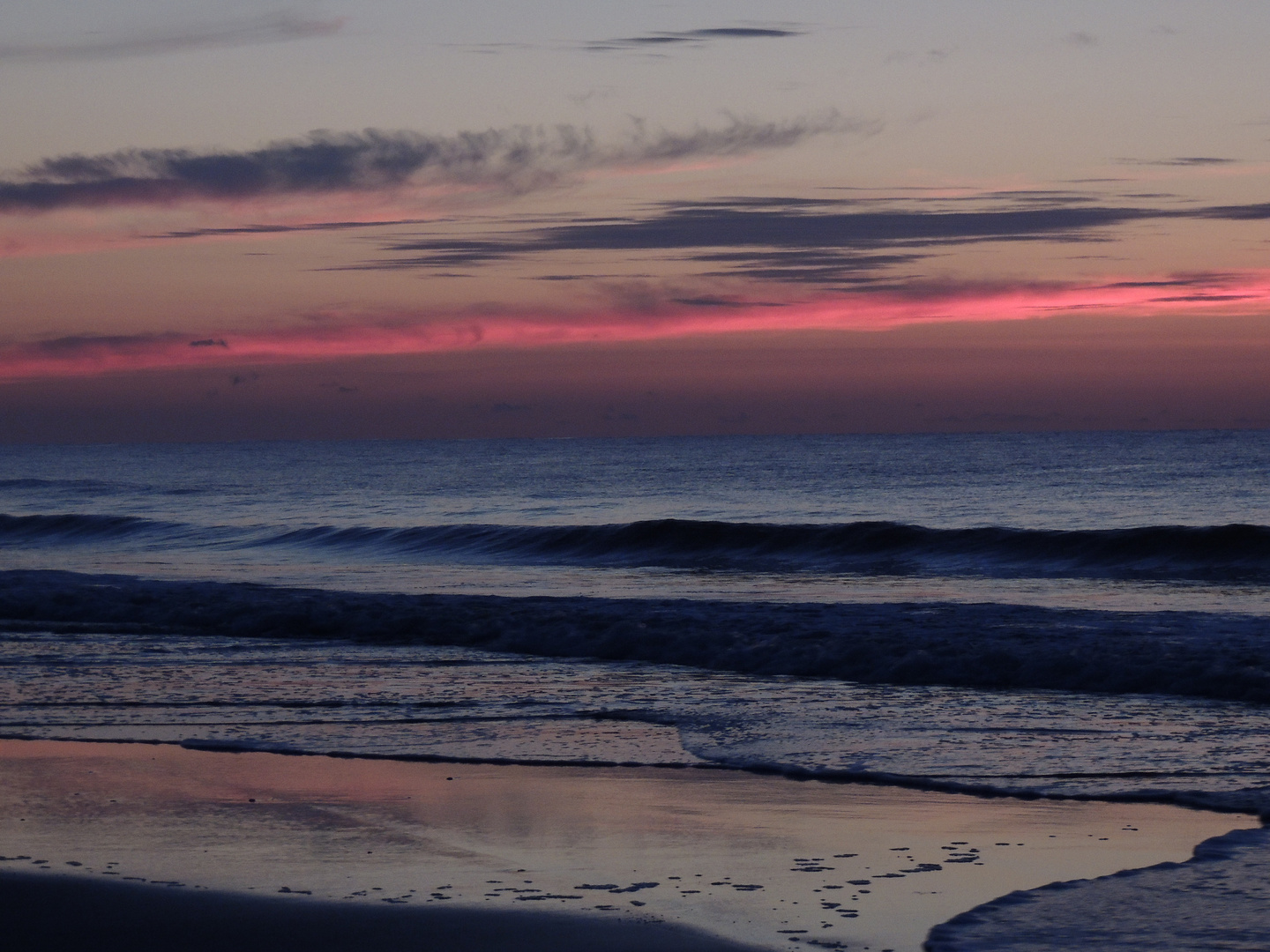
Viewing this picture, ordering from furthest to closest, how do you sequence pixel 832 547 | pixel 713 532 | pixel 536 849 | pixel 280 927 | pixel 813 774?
pixel 713 532 → pixel 832 547 → pixel 813 774 → pixel 536 849 → pixel 280 927

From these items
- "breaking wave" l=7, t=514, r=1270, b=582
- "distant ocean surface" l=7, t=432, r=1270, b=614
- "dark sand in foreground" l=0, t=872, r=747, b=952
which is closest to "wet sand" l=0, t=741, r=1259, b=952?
"dark sand in foreground" l=0, t=872, r=747, b=952

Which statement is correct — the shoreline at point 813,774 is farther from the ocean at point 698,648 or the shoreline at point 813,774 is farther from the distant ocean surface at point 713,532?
the distant ocean surface at point 713,532

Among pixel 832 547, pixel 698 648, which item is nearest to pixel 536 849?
pixel 698 648

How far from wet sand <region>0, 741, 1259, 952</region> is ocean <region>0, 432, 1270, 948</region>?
0.57m

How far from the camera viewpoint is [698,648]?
14406 millimetres

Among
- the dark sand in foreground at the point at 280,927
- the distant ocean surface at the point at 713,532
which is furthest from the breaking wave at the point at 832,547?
the dark sand in foreground at the point at 280,927

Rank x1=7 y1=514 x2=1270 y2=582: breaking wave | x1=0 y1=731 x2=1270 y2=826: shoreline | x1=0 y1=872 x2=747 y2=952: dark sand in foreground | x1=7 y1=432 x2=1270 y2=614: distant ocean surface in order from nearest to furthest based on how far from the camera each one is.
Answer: x1=0 y1=872 x2=747 y2=952: dark sand in foreground
x1=0 y1=731 x2=1270 y2=826: shoreline
x1=7 y1=432 x2=1270 y2=614: distant ocean surface
x1=7 y1=514 x2=1270 y2=582: breaking wave

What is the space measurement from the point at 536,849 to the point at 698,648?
791 cm

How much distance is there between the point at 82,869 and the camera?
20.5 feet

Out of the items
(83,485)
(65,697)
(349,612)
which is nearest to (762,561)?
(349,612)

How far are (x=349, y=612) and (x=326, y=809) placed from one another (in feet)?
34.2

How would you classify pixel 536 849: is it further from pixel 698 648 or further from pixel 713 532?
pixel 713 532

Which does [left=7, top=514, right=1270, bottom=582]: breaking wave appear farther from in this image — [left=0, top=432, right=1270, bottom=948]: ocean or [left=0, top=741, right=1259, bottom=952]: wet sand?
[left=0, top=741, right=1259, bottom=952]: wet sand

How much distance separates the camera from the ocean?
9.12 m
